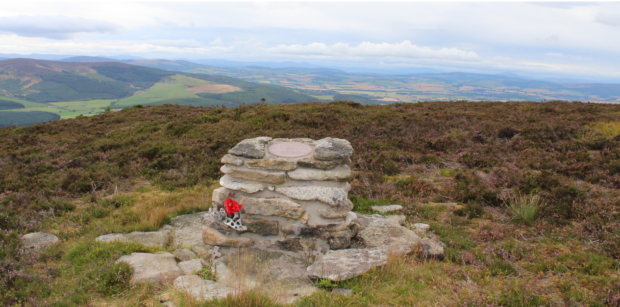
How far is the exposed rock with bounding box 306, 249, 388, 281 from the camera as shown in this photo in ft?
16.8

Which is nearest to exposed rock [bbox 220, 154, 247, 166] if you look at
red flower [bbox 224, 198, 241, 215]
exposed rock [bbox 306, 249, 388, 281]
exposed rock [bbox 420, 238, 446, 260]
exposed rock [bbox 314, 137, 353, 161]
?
red flower [bbox 224, 198, 241, 215]

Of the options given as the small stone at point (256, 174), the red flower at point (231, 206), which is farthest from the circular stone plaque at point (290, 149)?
the red flower at point (231, 206)

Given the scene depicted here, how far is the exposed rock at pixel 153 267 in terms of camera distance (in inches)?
202

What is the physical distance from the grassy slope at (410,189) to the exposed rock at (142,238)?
33 cm

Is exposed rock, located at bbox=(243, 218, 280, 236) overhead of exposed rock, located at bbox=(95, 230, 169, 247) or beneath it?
overhead

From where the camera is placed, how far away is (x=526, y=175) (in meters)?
9.16

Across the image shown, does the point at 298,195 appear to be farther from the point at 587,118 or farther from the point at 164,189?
the point at 587,118

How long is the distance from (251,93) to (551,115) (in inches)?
4868

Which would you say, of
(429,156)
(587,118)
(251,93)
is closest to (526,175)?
(429,156)

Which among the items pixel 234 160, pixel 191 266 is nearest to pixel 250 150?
pixel 234 160

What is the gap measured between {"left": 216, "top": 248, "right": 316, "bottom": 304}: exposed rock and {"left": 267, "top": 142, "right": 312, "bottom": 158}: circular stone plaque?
218 centimetres

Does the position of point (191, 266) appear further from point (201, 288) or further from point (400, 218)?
point (400, 218)

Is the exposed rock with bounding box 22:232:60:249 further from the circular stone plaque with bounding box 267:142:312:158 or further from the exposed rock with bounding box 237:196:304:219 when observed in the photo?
the circular stone plaque with bounding box 267:142:312:158

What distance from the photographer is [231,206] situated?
259 inches
